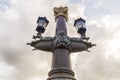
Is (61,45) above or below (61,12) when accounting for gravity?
below

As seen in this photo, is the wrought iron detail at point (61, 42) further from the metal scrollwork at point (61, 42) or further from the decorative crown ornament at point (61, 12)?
the decorative crown ornament at point (61, 12)

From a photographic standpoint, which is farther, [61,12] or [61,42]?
[61,12]

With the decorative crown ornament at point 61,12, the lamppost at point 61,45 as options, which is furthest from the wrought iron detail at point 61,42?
the decorative crown ornament at point 61,12

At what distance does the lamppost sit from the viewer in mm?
8055

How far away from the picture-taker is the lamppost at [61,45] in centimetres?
805

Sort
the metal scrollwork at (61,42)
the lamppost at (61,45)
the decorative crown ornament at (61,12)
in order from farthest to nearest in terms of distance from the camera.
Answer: the decorative crown ornament at (61,12)
the metal scrollwork at (61,42)
the lamppost at (61,45)

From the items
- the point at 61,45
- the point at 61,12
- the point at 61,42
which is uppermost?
the point at 61,12

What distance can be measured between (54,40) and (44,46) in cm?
44

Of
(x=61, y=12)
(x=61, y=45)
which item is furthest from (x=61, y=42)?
(x=61, y=12)

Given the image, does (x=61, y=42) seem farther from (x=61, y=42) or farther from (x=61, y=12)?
(x=61, y=12)

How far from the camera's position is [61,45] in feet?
28.5

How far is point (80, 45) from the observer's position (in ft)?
30.0

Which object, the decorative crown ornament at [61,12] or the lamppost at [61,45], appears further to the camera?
the decorative crown ornament at [61,12]

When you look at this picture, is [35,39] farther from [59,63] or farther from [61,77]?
[61,77]
